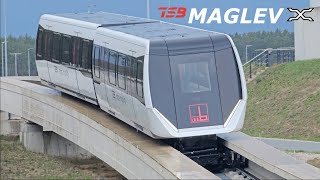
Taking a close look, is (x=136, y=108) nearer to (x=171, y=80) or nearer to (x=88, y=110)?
(x=171, y=80)

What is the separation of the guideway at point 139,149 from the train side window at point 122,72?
1.28 m

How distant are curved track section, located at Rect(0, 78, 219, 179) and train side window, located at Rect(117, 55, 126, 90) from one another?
128cm

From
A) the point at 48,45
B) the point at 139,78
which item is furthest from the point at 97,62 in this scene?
the point at 48,45

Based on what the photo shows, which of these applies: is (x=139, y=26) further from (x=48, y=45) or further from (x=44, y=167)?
(x=48, y=45)

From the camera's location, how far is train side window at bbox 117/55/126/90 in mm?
27625

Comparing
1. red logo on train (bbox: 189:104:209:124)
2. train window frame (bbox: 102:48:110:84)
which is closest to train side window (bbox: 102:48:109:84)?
train window frame (bbox: 102:48:110:84)

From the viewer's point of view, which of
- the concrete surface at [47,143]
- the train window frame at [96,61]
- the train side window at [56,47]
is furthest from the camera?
the concrete surface at [47,143]

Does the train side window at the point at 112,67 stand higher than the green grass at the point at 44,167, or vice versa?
the train side window at the point at 112,67

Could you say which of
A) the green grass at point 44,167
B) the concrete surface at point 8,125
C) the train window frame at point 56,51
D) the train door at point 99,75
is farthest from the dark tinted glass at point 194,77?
the concrete surface at point 8,125

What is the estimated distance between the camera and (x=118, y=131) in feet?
93.6

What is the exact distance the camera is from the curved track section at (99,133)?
24047 millimetres

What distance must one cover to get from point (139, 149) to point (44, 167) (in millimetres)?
9989

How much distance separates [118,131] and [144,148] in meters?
2.80

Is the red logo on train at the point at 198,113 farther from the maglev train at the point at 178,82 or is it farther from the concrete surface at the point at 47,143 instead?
the concrete surface at the point at 47,143
